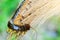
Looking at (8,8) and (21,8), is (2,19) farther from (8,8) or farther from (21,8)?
(21,8)

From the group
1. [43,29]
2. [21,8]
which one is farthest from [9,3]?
[21,8]

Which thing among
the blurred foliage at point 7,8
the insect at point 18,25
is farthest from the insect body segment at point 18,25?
the blurred foliage at point 7,8

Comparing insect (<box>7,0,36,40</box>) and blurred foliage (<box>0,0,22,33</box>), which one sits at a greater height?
blurred foliage (<box>0,0,22,33</box>)

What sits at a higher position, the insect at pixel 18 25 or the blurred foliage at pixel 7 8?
the blurred foliage at pixel 7 8

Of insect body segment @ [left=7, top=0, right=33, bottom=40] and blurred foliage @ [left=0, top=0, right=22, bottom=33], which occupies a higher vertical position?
blurred foliage @ [left=0, top=0, right=22, bottom=33]

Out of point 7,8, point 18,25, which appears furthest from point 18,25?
point 7,8

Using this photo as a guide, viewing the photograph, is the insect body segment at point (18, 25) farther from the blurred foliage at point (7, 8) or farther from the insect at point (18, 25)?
the blurred foliage at point (7, 8)

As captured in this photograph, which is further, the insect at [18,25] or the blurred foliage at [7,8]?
the blurred foliage at [7,8]

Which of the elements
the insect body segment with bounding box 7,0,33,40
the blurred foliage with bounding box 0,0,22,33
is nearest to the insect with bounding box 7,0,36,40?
the insect body segment with bounding box 7,0,33,40

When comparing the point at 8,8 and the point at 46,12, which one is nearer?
the point at 46,12

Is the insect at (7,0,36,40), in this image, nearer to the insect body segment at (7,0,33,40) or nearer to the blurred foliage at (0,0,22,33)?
the insect body segment at (7,0,33,40)

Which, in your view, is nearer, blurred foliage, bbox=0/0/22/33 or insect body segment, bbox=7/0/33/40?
insect body segment, bbox=7/0/33/40
